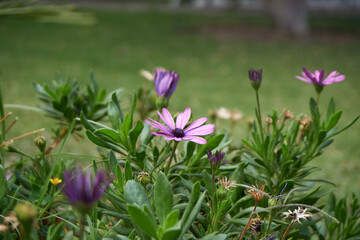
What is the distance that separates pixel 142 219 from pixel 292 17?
41.8 ft

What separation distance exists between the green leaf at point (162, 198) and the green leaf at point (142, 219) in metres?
0.06

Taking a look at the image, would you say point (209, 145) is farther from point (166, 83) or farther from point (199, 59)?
point (199, 59)

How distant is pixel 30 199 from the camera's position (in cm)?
97

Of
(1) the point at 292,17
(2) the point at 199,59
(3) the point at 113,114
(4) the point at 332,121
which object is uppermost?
(3) the point at 113,114

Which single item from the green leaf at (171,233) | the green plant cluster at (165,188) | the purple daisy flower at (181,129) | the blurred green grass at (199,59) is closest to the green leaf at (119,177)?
the green plant cluster at (165,188)

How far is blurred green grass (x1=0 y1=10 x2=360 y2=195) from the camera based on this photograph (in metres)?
5.63

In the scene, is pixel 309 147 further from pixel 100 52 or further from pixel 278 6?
pixel 278 6

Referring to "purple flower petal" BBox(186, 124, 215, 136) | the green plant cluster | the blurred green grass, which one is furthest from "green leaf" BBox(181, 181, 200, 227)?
the blurred green grass

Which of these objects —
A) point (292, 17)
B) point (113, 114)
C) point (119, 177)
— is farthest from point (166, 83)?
point (292, 17)

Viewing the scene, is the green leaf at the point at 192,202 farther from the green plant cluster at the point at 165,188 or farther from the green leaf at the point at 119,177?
the green leaf at the point at 119,177

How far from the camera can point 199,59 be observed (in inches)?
377

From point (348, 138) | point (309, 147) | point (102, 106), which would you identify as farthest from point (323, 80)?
point (348, 138)

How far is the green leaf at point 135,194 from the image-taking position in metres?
0.71

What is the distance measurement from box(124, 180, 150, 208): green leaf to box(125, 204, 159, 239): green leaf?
0.07m
